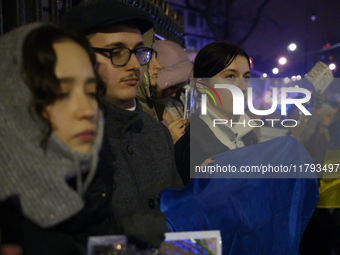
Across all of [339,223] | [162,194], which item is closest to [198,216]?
[162,194]

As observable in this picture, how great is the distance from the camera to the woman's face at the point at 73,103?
87cm

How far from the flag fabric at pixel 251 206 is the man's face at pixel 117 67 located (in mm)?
565

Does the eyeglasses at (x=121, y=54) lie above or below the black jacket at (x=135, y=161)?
above

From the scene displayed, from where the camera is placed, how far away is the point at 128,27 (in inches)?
59.6

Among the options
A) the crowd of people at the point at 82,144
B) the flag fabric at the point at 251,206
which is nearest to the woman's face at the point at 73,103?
the crowd of people at the point at 82,144

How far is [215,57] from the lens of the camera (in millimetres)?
2125

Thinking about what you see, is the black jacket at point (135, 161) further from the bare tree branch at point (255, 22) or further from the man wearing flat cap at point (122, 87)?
the bare tree branch at point (255, 22)

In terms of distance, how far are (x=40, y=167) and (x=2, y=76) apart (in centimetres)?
30

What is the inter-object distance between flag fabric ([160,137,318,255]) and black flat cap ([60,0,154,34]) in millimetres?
896

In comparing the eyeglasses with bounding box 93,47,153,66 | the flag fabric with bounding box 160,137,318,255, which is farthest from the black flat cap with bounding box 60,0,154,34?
the flag fabric with bounding box 160,137,318,255

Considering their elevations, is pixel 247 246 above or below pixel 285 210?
below

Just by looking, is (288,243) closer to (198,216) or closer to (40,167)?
(198,216)

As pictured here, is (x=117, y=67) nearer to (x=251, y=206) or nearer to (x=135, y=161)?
(x=135, y=161)

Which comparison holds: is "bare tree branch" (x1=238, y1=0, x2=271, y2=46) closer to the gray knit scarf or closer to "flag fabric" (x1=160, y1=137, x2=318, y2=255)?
"flag fabric" (x1=160, y1=137, x2=318, y2=255)
